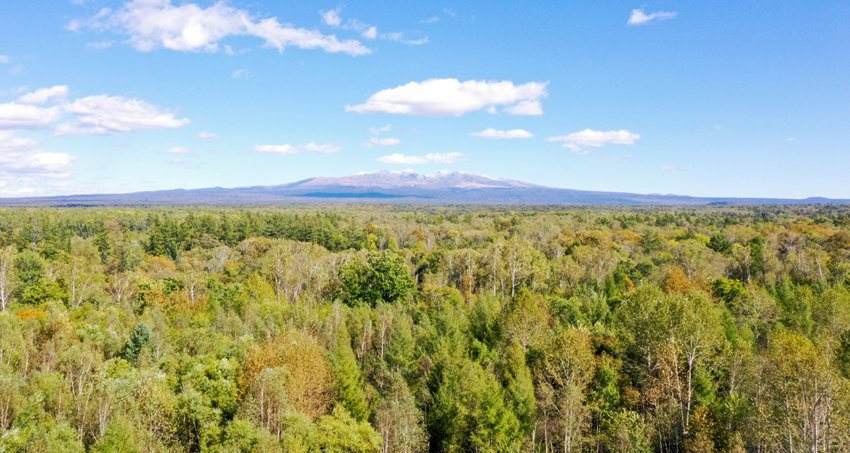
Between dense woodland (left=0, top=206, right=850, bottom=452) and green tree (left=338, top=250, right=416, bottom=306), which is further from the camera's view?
green tree (left=338, top=250, right=416, bottom=306)

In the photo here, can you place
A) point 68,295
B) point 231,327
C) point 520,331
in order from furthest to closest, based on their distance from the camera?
point 68,295 < point 231,327 < point 520,331

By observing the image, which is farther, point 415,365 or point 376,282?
point 376,282

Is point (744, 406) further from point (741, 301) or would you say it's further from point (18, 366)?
point (18, 366)

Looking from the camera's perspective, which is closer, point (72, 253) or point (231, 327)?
point (231, 327)

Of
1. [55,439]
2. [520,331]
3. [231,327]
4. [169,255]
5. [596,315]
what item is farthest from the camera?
[169,255]

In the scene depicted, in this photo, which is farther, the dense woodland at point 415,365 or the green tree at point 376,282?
the green tree at point 376,282

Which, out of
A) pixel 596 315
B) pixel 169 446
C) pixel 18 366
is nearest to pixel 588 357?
pixel 596 315

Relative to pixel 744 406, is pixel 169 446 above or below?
below

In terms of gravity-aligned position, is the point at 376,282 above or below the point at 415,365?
above
